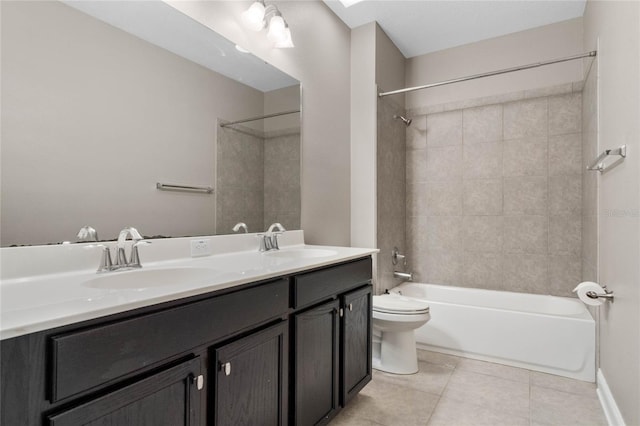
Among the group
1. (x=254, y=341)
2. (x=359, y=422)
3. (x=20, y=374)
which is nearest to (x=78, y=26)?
(x=20, y=374)

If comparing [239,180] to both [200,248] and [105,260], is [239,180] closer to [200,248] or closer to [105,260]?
[200,248]

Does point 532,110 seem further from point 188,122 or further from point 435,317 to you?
point 188,122

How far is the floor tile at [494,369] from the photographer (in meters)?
2.32

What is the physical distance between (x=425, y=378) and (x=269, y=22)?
242 centimetres

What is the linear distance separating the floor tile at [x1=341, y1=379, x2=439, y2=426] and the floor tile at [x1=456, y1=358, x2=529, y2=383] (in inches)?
21.1

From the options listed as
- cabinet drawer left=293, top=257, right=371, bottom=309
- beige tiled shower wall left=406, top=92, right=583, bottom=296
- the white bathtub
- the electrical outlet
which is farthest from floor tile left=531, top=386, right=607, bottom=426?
the electrical outlet

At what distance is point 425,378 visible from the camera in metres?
2.29

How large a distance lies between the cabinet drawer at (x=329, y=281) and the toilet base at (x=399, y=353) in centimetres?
60

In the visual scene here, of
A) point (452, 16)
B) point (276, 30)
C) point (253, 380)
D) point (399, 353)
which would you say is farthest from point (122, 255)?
point (452, 16)

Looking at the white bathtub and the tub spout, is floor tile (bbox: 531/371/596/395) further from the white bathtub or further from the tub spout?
the tub spout

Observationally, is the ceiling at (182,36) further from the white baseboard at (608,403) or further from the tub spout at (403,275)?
the white baseboard at (608,403)

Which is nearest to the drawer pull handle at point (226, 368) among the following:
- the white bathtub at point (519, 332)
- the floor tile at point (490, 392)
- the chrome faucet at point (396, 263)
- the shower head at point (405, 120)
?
the floor tile at point (490, 392)

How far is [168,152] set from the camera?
154 cm

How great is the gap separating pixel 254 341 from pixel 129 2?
4.57 feet
